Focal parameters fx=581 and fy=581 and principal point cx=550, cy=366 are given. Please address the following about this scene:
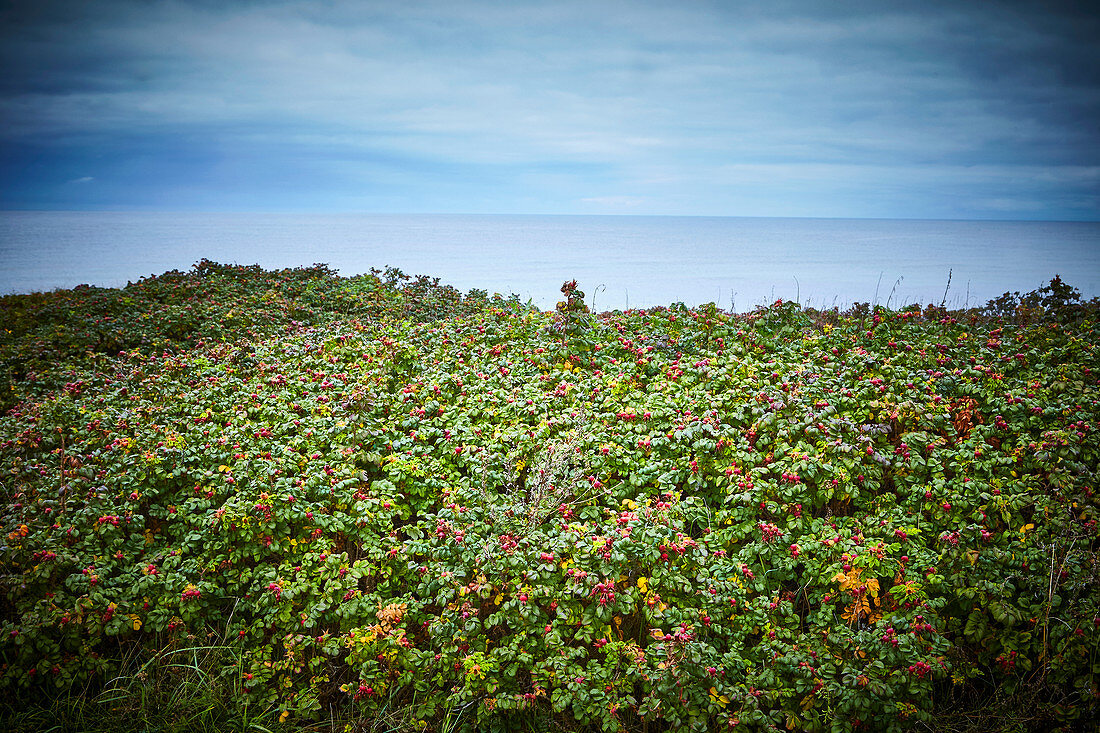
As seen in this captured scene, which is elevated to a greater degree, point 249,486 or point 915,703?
point 249,486

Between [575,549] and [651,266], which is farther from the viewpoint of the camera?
[651,266]

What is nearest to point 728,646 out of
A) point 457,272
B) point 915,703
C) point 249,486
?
point 915,703

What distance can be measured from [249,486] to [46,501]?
1.50 m

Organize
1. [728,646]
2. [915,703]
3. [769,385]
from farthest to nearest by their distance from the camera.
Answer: [769,385] → [728,646] → [915,703]

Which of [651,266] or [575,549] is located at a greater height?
[651,266]

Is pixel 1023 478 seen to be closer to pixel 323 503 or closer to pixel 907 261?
pixel 323 503

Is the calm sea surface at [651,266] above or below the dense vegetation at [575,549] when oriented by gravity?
above

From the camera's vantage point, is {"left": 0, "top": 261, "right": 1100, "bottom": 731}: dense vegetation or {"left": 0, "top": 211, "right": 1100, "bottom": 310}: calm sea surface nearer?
{"left": 0, "top": 261, "right": 1100, "bottom": 731}: dense vegetation

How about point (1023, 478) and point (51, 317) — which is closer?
point (1023, 478)

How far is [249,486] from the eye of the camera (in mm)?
4523

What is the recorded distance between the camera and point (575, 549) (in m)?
4.00

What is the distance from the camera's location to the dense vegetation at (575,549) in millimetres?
3592

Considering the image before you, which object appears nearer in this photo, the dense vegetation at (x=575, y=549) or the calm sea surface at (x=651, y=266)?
the dense vegetation at (x=575, y=549)

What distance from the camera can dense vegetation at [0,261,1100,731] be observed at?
141 inches
